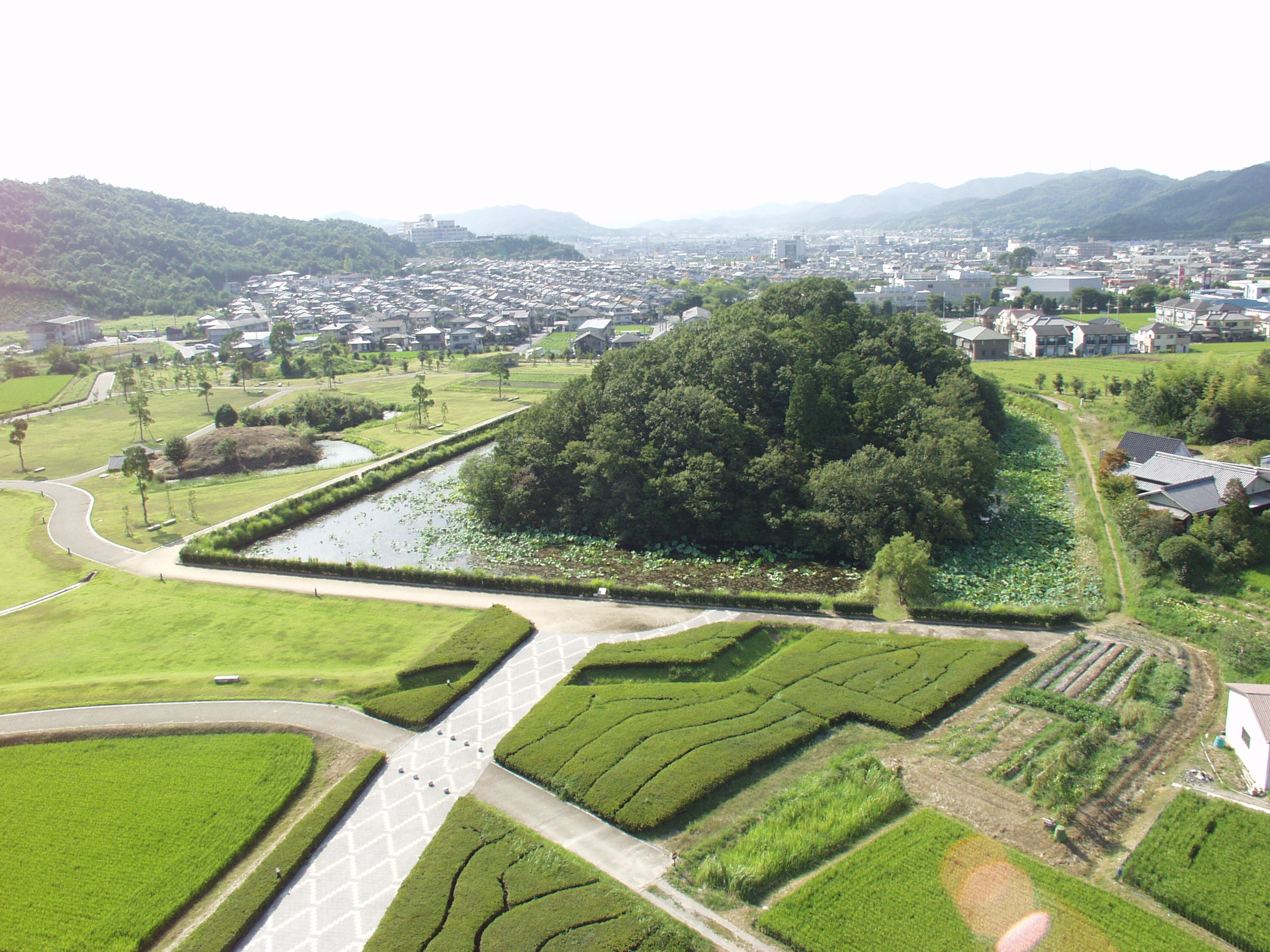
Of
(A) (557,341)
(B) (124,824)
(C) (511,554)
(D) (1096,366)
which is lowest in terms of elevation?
(C) (511,554)

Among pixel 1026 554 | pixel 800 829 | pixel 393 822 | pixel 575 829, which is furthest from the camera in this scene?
pixel 1026 554

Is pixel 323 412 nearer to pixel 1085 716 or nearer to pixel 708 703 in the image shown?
pixel 708 703

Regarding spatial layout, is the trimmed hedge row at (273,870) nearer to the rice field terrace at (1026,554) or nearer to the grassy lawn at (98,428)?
the rice field terrace at (1026,554)

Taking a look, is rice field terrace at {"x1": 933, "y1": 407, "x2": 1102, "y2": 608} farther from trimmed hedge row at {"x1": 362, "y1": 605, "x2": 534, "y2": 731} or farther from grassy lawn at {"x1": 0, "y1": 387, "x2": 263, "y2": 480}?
grassy lawn at {"x1": 0, "y1": 387, "x2": 263, "y2": 480}

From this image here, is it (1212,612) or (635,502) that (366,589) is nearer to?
(635,502)

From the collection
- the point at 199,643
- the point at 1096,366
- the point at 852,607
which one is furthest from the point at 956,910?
the point at 1096,366

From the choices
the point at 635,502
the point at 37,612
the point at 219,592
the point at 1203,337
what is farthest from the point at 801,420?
the point at 1203,337

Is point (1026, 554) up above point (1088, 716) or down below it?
below
